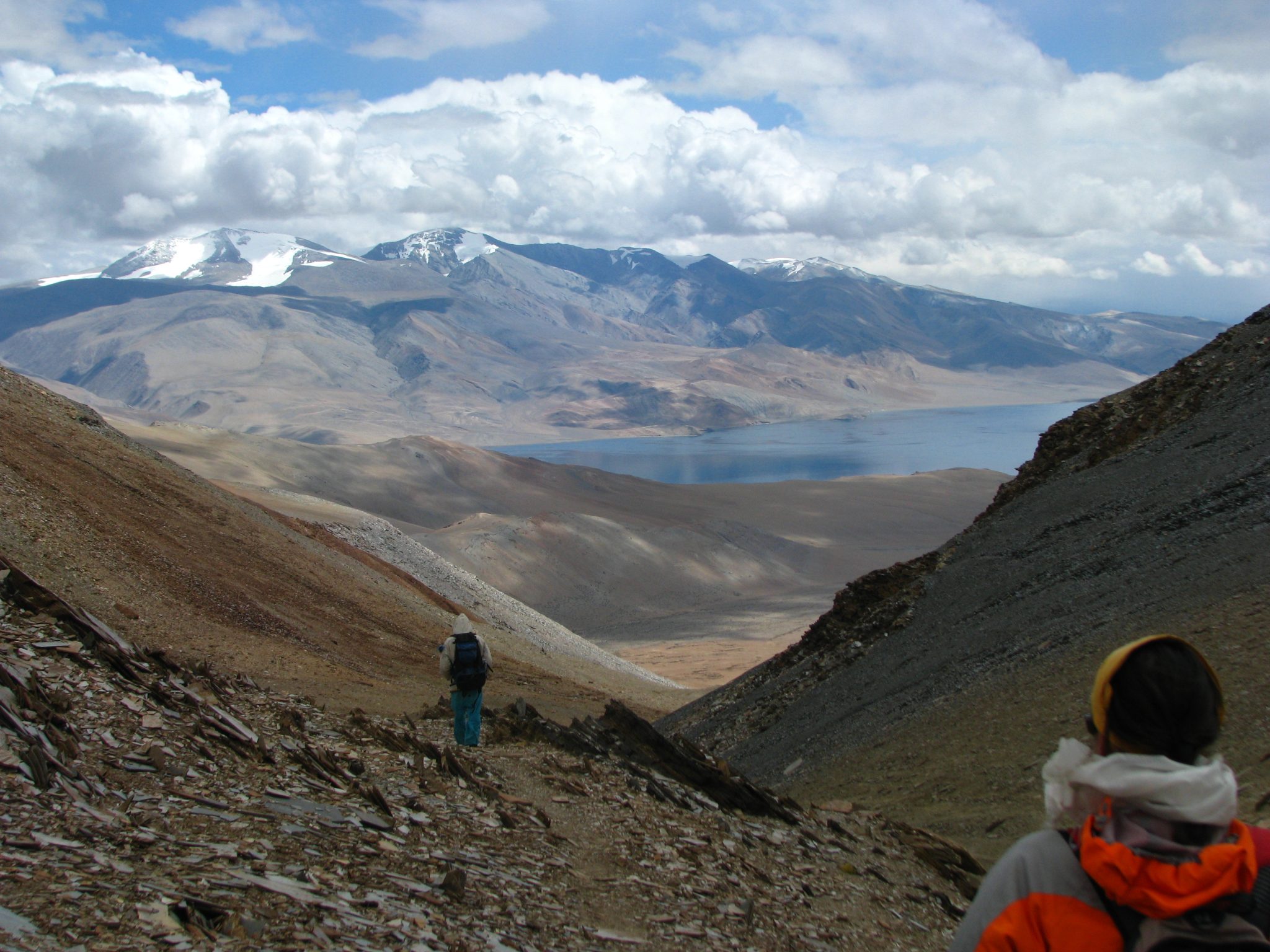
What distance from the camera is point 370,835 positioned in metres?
6.10

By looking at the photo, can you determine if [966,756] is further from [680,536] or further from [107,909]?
[680,536]

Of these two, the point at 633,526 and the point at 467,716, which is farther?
the point at 633,526

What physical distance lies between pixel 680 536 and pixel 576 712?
216 feet

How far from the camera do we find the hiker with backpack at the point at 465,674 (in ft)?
31.7

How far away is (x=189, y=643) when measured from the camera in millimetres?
13852

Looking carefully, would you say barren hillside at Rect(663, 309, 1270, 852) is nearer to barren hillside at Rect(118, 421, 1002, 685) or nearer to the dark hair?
the dark hair

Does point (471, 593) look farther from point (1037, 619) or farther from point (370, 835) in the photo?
point (370, 835)

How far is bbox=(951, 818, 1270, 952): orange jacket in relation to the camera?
213cm

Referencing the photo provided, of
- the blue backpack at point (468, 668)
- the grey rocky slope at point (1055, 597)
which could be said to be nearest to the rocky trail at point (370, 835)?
the blue backpack at point (468, 668)

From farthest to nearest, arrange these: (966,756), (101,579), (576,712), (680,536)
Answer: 1. (680,536)
2. (576,712)
3. (101,579)
4. (966,756)

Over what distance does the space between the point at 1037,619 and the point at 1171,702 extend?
13.3 meters

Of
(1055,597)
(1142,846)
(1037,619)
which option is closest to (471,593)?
(1055,597)

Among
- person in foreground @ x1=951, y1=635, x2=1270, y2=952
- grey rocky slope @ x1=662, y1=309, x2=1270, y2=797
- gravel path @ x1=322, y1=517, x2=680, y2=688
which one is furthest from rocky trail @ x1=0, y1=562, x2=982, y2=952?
gravel path @ x1=322, y1=517, x2=680, y2=688

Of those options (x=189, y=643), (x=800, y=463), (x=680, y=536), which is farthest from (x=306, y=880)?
(x=800, y=463)
